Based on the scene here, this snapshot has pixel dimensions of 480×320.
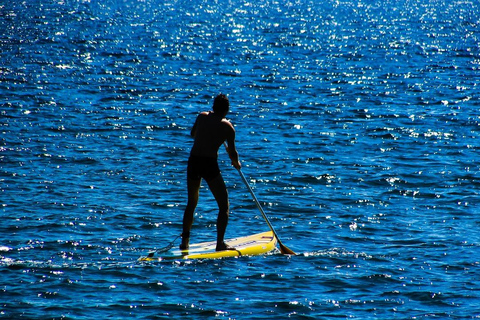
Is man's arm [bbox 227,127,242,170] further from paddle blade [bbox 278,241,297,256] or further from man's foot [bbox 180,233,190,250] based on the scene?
paddle blade [bbox 278,241,297,256]

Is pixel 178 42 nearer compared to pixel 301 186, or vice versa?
pixel 301 186

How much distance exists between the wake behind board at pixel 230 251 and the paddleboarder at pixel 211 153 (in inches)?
5.9

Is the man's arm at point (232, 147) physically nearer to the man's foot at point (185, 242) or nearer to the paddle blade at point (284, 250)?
the man's foot at point (185, 242)

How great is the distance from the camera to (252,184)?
16.9m

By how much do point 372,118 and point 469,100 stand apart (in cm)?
598

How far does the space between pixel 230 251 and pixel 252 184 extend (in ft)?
16.4

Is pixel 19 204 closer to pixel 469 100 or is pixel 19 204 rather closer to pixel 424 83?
pixel 469 100

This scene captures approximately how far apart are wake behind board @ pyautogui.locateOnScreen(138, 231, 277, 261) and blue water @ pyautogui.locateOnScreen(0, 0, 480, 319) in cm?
18

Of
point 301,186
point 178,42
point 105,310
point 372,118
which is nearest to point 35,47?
point 178,42

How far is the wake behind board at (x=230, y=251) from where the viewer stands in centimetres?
1174

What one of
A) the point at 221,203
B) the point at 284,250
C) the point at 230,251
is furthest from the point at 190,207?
the point at 284,250

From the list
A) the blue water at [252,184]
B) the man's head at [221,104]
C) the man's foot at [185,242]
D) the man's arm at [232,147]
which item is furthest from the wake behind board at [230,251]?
the man's head at [221,104]

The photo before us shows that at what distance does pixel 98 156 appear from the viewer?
1873cm

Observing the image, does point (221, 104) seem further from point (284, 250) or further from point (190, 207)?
point (284, 250)
